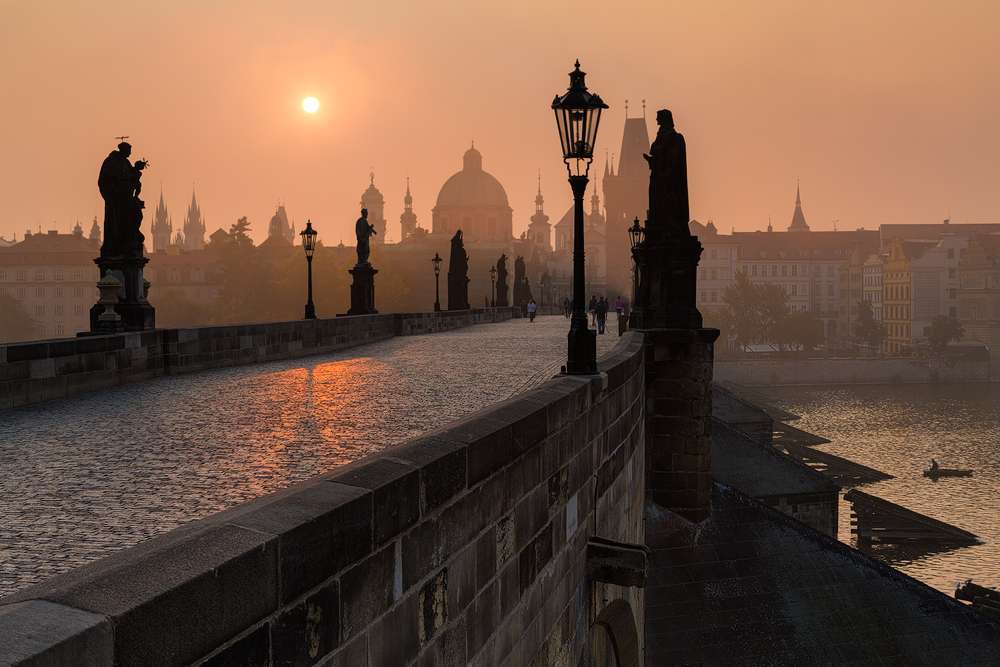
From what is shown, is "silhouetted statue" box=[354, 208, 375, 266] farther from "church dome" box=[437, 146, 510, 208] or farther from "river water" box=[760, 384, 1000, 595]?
"church dome" box=[437, 146, 510, 208]

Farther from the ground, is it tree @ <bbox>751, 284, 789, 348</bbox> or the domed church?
the domed church

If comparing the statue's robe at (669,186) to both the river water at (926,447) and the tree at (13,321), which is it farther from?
the tree at (13,321)

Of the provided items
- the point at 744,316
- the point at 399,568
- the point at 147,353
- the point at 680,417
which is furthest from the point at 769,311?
the point at 399,568

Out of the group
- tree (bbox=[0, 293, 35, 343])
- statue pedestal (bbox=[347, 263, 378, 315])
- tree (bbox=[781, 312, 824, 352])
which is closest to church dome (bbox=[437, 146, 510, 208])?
tree (bbox=[781, 312, 824, 352])

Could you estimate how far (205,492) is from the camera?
20.9 ft

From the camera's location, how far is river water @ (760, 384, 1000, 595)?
126 ft

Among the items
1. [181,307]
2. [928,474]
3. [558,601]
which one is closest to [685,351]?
[558,601]

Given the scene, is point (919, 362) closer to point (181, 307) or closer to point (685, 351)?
point (181, 307)

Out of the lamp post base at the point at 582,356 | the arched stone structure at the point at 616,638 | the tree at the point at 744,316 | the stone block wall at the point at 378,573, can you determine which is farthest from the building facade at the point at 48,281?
the stone block wall at the point at 378,573

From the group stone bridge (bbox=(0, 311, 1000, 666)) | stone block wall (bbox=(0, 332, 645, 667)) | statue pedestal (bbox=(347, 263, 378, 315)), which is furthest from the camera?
statue pedestal (bbox=(347, 263, 378, 315))

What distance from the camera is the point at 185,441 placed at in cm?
877

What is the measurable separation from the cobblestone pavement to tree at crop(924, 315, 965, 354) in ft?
300

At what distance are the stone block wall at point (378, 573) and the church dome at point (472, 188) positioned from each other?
12382 centimetres

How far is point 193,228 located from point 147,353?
186261mm
